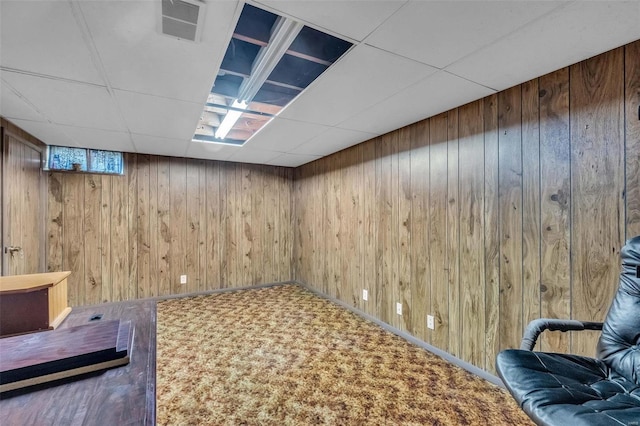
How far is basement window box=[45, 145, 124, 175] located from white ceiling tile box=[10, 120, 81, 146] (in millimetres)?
205

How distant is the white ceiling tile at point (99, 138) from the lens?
9.17 ft

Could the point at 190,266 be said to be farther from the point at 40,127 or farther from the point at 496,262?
the point at 496,262

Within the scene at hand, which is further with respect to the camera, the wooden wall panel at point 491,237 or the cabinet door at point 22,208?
the cabinet door at point 22,208

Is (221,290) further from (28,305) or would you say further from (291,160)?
(28,305)

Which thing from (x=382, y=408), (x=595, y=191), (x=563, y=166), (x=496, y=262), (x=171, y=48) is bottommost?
(x=382, y=408)

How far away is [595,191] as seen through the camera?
5.22 ft

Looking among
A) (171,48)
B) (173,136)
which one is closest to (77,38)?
(171,48)

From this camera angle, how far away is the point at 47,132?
111 inches

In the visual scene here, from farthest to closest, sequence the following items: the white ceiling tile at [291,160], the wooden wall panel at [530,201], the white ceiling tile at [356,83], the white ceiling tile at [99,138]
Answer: the white ceiling tile at [291,160], the white ceiling tile at [99,138], the wooden wall panel at [530,201], the white ceiling tile at [356,83]

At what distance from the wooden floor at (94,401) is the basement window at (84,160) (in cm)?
369

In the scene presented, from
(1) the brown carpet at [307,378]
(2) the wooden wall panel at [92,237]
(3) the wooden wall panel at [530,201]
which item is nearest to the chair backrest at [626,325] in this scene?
(3) the wooden wall panel at [530,201]

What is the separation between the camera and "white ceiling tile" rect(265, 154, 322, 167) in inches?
159

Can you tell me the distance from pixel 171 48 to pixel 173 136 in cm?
179

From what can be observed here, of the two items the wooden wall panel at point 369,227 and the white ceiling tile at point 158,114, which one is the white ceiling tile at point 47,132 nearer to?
the white ceiling tile at point 158,114
